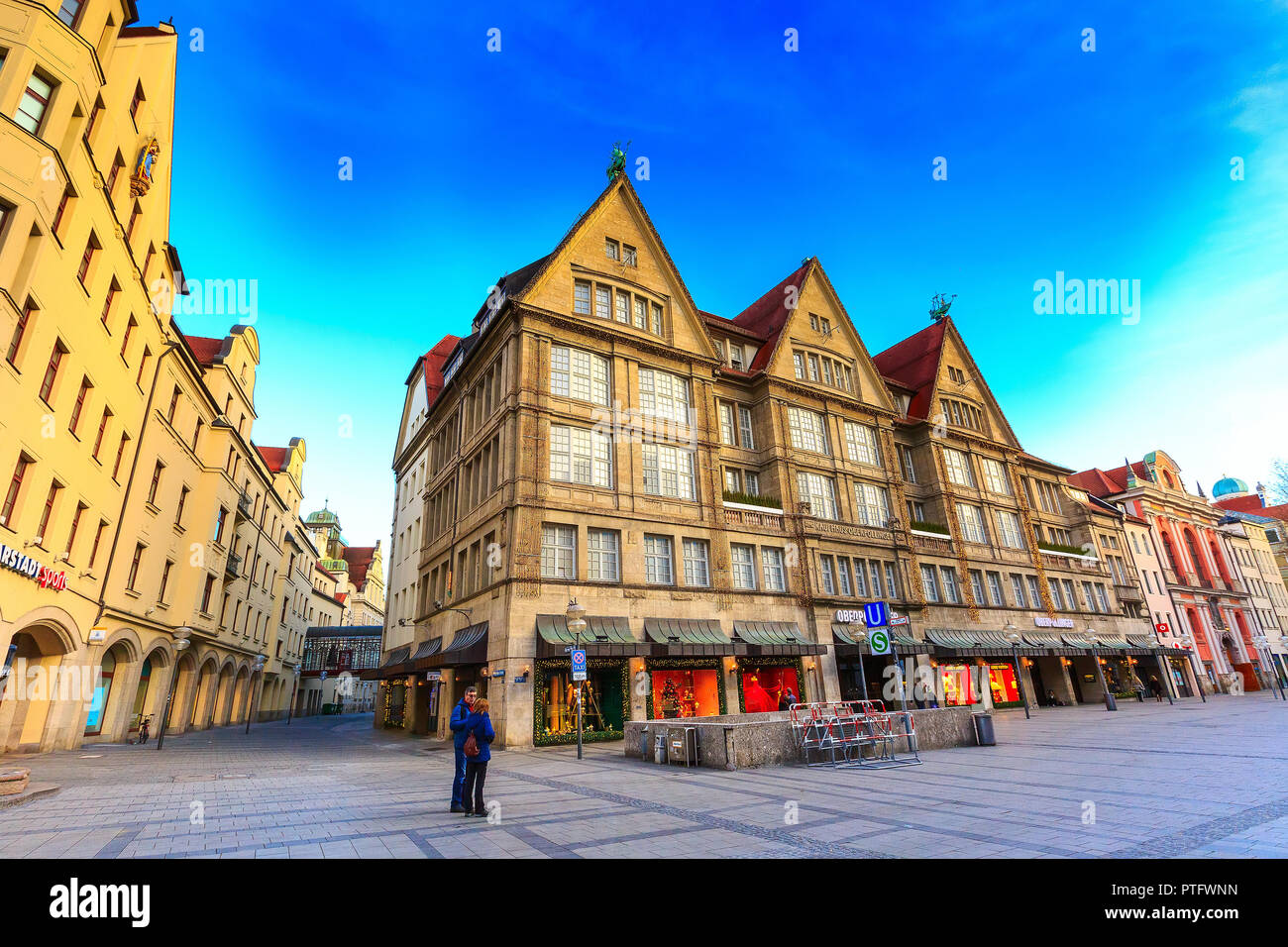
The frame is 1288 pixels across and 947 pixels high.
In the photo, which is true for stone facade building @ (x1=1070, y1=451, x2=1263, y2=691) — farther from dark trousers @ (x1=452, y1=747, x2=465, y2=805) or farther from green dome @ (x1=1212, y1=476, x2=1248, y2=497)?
dark trousers @ (x1=452, y1=747, x2=465, y2=805)

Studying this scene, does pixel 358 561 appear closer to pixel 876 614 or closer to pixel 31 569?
pixel 31 569

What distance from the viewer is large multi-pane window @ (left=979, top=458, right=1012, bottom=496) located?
44.9 metres

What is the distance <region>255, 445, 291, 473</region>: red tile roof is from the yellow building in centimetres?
1823

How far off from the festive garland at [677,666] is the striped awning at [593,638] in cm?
184

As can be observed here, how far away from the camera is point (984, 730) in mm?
18453

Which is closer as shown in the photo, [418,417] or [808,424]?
[808,424]

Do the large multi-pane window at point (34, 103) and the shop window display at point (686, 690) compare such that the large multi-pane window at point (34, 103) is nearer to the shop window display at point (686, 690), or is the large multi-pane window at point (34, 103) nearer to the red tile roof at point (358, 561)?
the shop window display at point (686, 690)

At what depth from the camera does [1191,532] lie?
63.6 metres

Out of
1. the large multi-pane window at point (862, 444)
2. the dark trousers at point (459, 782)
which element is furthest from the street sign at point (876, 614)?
the large multi-pane window at point (862, 444)

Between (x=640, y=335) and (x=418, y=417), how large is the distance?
21.9 m

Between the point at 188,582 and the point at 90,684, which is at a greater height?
the point at 188,582
